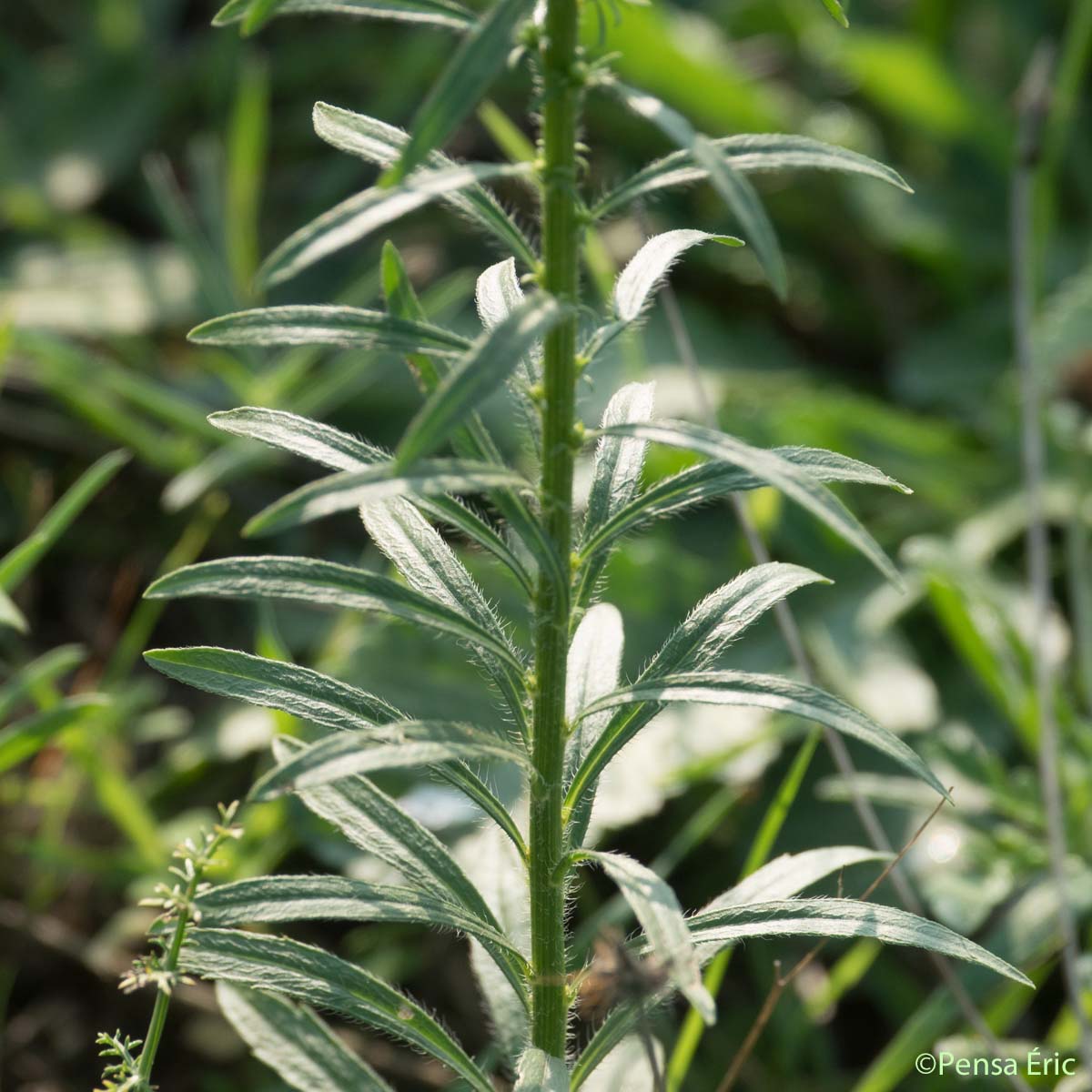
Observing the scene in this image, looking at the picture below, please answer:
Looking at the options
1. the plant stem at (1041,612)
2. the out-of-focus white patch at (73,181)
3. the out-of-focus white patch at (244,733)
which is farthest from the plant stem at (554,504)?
the out-of-focus white patch at (73,181)

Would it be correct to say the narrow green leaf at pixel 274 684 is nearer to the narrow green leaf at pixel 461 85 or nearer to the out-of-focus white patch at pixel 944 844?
the narrow green leaf at pixel 461 85

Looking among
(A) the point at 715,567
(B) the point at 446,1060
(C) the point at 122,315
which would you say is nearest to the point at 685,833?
(A) the point at 715,567

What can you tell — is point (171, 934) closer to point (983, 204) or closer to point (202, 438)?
point (202, 438)

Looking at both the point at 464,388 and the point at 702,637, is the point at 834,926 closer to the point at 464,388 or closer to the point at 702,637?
the point at 702,637

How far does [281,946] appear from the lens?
854 mm

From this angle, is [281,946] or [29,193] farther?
[29,193]

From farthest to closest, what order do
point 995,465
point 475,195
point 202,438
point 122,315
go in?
point 122,315 < point 995,465 < point 202,438 < point 475,195

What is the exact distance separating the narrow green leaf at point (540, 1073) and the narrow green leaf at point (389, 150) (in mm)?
505

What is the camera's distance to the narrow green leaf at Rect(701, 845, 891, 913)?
915mm

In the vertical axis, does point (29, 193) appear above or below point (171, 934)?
above

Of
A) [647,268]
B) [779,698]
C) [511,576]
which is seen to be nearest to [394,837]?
[511,576]

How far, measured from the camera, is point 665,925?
0.68 m

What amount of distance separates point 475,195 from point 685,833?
3.51 feet

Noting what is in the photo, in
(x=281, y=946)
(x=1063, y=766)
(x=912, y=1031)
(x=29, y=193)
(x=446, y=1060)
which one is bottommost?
(x=912, y=1031)
